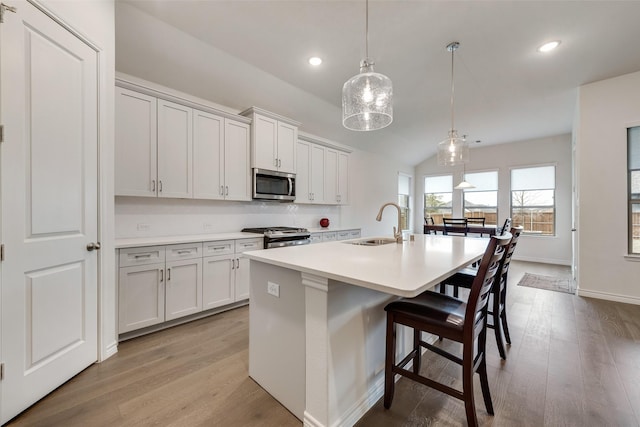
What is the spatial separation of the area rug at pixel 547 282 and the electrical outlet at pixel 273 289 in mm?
4403

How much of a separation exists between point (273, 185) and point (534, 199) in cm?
634

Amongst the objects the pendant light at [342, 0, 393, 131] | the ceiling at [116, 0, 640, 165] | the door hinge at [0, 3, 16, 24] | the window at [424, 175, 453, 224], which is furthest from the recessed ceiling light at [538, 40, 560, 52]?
the window at [424, 175, 453, 224]

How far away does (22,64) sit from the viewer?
5.09 feet

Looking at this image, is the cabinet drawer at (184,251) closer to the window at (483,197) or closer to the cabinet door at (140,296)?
the cabinet door at (140,296)

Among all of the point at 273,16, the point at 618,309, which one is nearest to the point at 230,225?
the point at 273,16

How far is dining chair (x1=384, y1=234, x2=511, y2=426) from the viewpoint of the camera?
131cm

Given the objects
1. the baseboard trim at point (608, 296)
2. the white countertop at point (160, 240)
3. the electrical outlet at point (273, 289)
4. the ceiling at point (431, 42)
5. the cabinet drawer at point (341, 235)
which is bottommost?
the baseboard trim at point (608, 296)

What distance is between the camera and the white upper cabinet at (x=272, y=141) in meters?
3.54

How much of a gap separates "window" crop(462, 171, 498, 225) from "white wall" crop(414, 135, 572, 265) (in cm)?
12

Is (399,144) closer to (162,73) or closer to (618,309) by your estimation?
(618,309)

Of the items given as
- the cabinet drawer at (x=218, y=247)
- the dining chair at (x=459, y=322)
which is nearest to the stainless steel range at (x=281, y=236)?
the cabinet drawer at (x=218, y=247)

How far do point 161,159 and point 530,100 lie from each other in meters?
5.48

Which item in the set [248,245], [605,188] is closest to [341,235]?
[248,245]

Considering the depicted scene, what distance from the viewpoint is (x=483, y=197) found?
22.8ft
